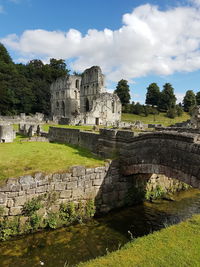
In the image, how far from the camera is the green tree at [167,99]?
7692cm

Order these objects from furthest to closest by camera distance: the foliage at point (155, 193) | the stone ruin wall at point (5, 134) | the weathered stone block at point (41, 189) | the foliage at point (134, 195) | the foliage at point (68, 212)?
1. the stone ruin wall at point (5, 134)
2. the foliage at point (155, 193)
3. the foliage at point (134, 195)
4. the foliage at point (68, 212)
5. the weathered stone block at point (41, 189)

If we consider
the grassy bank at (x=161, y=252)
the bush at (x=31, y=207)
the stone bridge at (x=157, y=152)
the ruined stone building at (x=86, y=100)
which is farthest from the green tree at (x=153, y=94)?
the grassy bank at (x=161, y=252)

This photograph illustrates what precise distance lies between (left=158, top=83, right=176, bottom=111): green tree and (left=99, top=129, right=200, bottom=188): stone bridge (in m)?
69.1

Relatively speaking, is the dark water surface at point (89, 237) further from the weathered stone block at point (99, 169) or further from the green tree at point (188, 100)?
the green tree at point (188, 100)

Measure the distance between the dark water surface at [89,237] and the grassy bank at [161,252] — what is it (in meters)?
1.32

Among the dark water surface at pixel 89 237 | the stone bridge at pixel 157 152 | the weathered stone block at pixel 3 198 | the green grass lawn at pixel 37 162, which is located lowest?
the dark water surface at pixel 89 237

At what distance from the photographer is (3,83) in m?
61.2

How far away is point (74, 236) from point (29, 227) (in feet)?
6.16

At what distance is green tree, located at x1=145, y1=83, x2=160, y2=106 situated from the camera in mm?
A: 79825

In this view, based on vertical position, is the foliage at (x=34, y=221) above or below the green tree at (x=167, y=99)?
below

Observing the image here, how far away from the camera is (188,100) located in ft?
268

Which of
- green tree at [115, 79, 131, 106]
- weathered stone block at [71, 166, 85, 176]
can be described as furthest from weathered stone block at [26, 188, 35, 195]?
green tree at [115, 79, 131, 106]

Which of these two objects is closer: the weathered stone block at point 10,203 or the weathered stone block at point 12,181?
the weathered stone block at point 10,203

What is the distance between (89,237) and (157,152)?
178 inches
